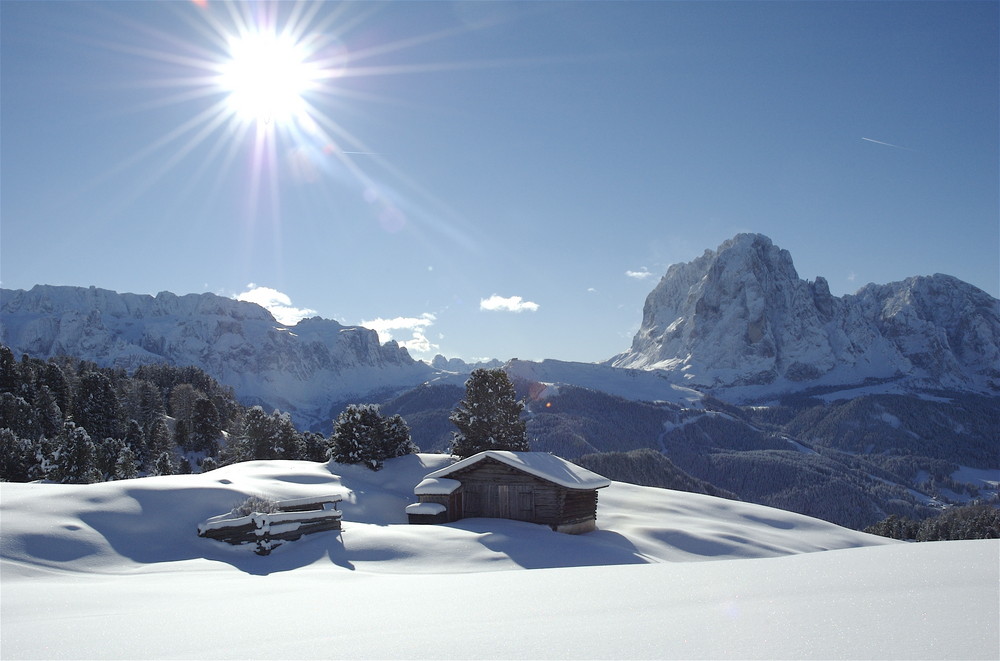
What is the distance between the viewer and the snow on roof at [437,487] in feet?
92.9

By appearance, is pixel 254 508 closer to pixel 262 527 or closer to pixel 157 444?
pixel 262 527

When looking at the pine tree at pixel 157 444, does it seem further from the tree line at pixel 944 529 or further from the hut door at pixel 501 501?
the tree line at pixel 944 529

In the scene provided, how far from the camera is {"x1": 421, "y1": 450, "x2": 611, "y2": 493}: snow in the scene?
27391 mm

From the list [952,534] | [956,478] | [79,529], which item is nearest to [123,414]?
[79,529]

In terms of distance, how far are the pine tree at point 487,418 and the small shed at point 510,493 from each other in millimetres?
11648

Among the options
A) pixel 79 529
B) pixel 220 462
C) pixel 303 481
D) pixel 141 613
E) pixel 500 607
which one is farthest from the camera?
pixel 220 462

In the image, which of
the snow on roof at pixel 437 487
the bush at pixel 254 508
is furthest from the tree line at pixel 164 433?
the bush at pixel 254 508

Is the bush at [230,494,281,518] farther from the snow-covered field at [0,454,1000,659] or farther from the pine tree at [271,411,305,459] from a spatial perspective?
the pine tree at [271,411,305,459]

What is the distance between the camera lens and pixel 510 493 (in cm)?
2833

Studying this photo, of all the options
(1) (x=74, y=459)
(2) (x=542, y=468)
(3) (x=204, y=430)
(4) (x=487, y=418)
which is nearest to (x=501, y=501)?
(2) (x=542, y=468)

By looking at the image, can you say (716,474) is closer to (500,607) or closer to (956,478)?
(956,478)

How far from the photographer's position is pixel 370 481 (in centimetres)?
3628

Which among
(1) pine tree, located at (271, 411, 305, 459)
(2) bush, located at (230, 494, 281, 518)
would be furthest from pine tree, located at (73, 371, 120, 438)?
(2) bush, located at (230, 494, 281, 518)

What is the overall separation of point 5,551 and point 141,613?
10423 millimetres
